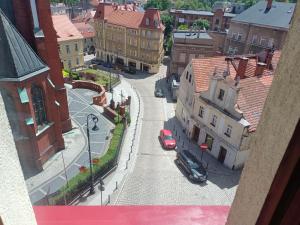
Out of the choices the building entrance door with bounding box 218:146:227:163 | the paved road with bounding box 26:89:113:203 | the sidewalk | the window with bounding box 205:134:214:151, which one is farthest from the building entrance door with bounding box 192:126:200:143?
the paved road with bounding box 26:89:113:203

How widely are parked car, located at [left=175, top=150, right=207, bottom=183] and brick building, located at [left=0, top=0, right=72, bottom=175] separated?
10009mm

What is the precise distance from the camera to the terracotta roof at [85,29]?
55.9 meters

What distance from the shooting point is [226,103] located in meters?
20.1

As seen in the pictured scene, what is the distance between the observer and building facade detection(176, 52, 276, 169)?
1952 centimetres

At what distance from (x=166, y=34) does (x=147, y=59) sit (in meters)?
20.1

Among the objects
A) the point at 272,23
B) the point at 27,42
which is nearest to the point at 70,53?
the point at 27,42

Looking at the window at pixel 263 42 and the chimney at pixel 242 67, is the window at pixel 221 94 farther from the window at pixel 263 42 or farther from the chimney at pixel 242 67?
the window at pixel 263 42

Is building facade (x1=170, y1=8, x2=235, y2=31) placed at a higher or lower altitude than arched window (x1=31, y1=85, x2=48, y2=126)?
higher

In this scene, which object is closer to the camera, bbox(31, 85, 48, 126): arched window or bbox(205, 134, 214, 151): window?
bbox(31, 85, 48, 126): arched window

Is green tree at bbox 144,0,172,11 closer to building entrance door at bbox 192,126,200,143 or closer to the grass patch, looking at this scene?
building entrance door at bbox 192,126,200,143

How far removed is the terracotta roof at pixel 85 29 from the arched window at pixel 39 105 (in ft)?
133

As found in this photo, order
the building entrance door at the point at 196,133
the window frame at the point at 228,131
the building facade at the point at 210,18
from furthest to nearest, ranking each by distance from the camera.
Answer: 1. the building facade at the point at 210,18
2. the building entrance door at the point at 196,133
3. the window frame at the point at 228,131

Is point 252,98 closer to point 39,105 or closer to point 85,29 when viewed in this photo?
point 39,105

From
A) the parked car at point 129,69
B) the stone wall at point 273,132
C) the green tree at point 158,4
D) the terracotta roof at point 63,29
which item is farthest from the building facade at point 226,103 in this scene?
the green tree at point 158,4
